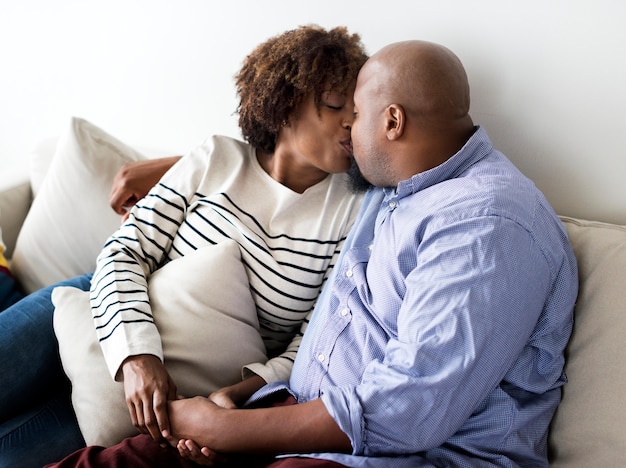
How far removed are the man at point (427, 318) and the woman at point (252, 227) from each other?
16 cm

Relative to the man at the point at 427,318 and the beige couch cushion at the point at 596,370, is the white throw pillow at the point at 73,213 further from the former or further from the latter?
the beige couch cushion at the point at 596,370

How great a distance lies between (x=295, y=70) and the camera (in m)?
1.49

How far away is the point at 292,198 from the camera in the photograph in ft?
5.09

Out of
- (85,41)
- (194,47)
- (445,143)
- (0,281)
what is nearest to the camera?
(445,143)

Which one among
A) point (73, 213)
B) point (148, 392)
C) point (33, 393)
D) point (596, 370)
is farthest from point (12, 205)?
point (596, 370)

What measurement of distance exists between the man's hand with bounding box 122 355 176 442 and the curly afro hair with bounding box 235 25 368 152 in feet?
1.89

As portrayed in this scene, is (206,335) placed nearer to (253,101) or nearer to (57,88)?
(253,101)

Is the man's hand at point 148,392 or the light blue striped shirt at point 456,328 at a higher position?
the light blue striped shirt at point 456,328

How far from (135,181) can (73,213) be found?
0.86ft

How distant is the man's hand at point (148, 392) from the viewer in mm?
1293

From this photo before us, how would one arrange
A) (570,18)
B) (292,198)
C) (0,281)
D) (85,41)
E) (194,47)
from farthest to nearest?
(85,41), (194,47), (0,281), (292,198), (570,18)

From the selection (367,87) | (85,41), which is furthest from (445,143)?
(85,41)

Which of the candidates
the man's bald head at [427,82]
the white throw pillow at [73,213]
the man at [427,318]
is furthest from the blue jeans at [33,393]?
the man's bald head at [427,82]

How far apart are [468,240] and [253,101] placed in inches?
27.0
